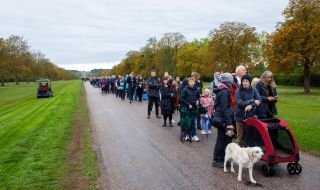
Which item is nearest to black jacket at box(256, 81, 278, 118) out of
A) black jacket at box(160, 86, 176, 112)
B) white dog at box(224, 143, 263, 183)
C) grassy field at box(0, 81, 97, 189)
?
white dog at box(224, 143, 263, 183)

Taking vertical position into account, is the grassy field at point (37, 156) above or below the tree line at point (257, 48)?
below

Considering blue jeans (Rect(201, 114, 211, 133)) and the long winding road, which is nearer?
the long winding road

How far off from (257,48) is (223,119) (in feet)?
166

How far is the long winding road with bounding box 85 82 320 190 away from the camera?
692 cm

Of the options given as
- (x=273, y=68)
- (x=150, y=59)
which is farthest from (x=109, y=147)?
(x=150, y=59)

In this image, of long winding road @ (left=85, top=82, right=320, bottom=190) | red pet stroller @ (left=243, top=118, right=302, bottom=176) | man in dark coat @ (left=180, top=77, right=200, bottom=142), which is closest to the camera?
long winding road @ (left=85, top=82, right=320, bottom=190)

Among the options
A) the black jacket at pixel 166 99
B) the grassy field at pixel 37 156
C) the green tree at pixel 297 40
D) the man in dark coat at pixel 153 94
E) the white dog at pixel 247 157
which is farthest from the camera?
the green tree at pixel 297 40

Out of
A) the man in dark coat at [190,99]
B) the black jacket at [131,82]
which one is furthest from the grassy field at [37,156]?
the black jacket at [131,82]

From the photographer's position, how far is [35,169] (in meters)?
8.16

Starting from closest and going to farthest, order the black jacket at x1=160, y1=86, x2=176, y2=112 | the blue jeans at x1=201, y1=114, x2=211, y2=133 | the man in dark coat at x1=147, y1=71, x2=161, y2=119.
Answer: the blue jeans at x1=201, y1=114, x2=211, y2=133 < the black jacket at x1=160, y1=86, x2=176, y2=112 < the man in dark coat at x1=147, y1=71, x2=161, y2=119

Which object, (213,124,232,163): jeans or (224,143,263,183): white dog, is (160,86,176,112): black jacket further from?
(224,143,263,183): white dog

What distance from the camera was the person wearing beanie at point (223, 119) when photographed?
26.1 feet

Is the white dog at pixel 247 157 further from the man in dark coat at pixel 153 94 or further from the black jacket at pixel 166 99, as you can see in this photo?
the man in dark coat at pixel 153 94

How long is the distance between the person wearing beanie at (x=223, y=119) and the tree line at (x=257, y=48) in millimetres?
31747
